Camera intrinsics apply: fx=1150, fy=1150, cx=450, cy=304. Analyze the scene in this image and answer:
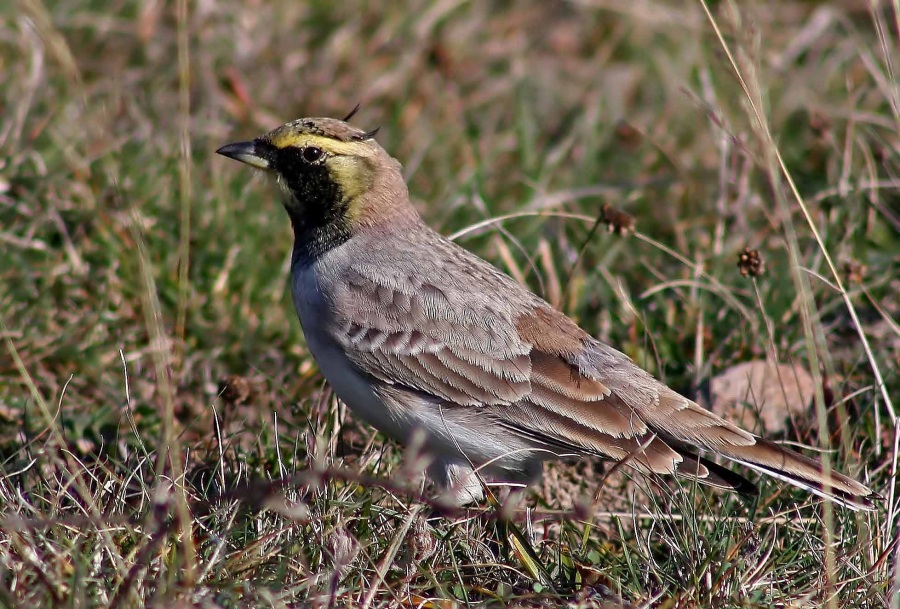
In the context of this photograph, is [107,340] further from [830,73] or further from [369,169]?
Result: [830,73]

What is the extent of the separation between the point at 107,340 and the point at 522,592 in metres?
2.76

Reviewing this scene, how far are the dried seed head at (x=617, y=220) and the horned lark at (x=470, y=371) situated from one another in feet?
1.72

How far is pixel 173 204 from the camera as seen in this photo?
6.38 metres

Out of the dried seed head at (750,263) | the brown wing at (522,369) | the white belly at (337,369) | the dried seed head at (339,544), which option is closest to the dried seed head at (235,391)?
the white belly at (337,369)

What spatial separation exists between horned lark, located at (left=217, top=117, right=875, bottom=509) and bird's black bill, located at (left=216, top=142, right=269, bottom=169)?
0.07 meters

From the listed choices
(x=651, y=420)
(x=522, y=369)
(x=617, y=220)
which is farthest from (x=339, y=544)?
(x=617, y=220)

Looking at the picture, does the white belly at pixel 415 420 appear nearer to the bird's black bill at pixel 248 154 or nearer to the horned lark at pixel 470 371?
the horned lark at pixel 470 371

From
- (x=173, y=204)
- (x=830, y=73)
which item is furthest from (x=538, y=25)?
(x=173, y=204)

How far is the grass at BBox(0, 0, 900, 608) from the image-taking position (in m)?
3.85

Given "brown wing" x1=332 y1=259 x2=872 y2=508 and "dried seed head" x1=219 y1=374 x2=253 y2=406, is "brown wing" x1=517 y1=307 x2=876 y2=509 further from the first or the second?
"dried seed head" x1=219 y1=374 x2=253 y2=406

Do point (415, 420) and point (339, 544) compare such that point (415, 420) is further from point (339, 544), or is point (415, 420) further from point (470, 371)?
point (339, 544)

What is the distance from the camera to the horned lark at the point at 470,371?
445cm

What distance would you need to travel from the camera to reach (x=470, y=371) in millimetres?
4605

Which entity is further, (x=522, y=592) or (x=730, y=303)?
(x=730, y=303)
